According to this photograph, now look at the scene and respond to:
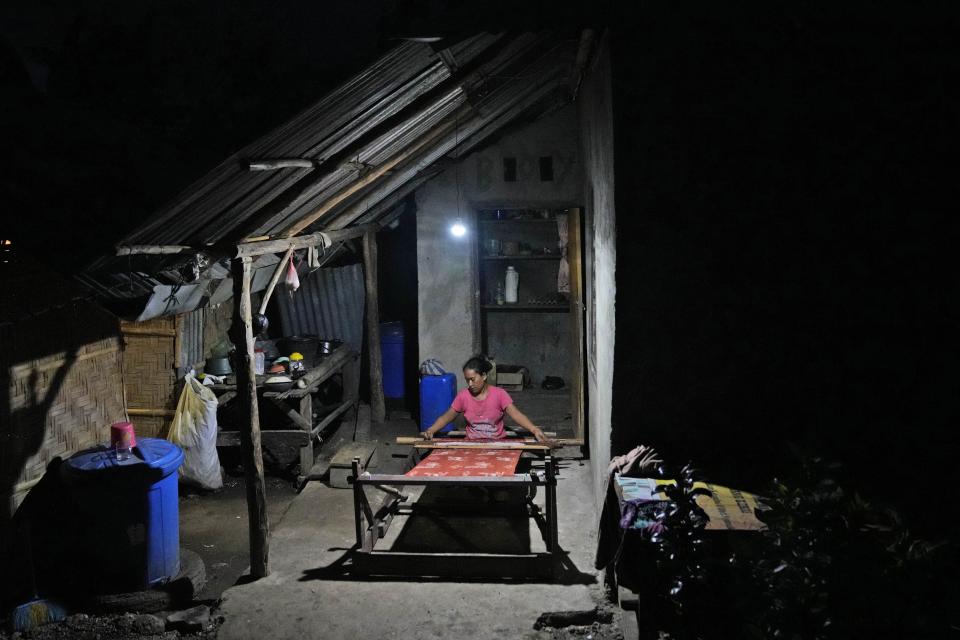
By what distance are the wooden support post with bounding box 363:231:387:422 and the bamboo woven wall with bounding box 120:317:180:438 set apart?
3.05 meters

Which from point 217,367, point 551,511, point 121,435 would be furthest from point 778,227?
point 217,367

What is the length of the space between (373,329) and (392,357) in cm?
87

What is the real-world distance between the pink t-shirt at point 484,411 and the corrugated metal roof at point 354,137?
8.96 ft

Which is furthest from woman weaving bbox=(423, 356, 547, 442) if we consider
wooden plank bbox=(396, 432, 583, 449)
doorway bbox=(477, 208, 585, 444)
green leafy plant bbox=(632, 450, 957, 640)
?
green leafy plant bbox=(632, 450, 957, 640)

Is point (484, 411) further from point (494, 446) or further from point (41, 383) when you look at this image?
point (41, 383)

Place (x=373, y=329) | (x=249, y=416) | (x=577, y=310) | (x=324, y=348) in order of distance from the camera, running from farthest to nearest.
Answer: (x=373, y=329)
(x=324, y=348)
(x=577, y=310)
(x=249, y=416)

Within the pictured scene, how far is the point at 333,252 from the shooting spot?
39.0 feet

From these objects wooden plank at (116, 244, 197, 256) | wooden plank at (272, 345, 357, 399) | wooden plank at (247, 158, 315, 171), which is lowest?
wooden plank at (272, 345, 357, 399)

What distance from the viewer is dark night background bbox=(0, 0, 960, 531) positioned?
16.3 ft

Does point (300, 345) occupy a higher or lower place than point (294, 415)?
higher

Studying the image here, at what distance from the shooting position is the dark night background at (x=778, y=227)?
4.97m

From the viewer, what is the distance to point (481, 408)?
8922mm

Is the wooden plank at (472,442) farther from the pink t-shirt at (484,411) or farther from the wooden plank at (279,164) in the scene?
the wooden plank at (279,164)

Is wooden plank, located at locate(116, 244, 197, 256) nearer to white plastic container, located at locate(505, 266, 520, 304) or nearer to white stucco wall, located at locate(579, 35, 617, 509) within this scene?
white stucco wall, located at locate(579, 35, 617, 509)
